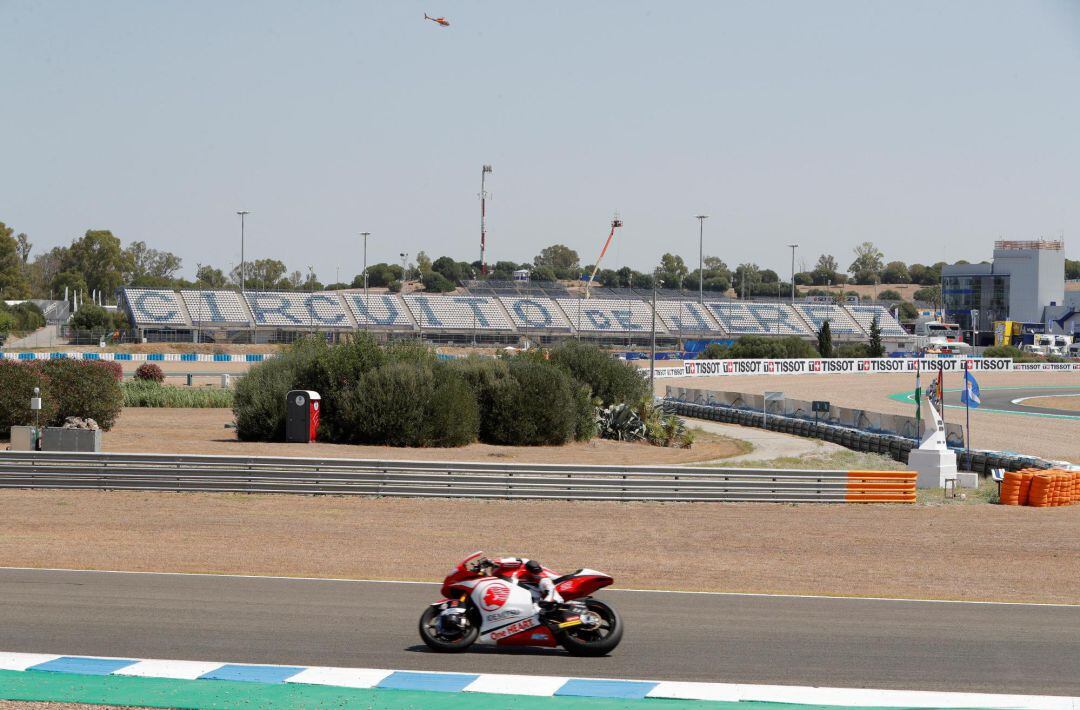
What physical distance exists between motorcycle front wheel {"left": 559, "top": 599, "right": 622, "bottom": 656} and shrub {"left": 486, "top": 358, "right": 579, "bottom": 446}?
2682cm

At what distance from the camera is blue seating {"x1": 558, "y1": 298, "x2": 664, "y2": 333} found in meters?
125

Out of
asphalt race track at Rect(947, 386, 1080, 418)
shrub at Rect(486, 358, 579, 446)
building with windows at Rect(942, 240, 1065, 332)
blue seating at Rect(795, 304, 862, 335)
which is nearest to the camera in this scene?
shrub at Rect(486, 358, 579, 446)

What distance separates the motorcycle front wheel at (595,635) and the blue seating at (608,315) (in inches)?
4467

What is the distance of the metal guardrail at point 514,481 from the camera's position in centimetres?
2316

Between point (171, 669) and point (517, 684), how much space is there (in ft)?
9.32

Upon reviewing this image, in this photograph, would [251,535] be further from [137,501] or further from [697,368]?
[697,368]

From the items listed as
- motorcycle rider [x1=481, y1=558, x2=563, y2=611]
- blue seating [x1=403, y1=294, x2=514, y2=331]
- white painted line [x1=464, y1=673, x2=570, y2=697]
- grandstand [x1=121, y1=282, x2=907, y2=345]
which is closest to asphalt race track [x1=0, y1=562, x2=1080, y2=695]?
white painted line [x1=464, y1=673, x2=570, y2=697]

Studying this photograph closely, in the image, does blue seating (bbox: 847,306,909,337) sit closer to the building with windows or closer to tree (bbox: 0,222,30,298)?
the building with windows

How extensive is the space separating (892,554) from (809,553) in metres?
1.23

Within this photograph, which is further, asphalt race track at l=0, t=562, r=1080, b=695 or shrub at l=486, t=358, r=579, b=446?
shrub at l=486, t=358, r=579, b=446

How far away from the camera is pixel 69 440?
28.1m

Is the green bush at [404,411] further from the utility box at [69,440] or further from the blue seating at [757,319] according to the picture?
the blue seating at [757,319]

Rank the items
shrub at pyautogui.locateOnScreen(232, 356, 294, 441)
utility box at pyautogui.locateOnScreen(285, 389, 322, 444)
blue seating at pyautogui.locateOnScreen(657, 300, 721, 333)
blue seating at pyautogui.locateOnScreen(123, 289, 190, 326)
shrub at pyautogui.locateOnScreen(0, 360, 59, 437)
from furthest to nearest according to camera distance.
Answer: blue seating at pyautogui.locateOnScreen(657, 300, 721, 333), blue seating at pyautogui.locateOnScreen(123, 289, 190, 326), shrub at pyautogui.locateOnScreen(232, 356, 294, 441), shrub at pyautogui.locateOnScreen(0, 360, 59, 437), utility box at pyautogui.locateOnScreen(285, 389, 322, 444)

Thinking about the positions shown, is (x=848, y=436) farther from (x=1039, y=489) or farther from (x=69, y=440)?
(x=69, y=440)
